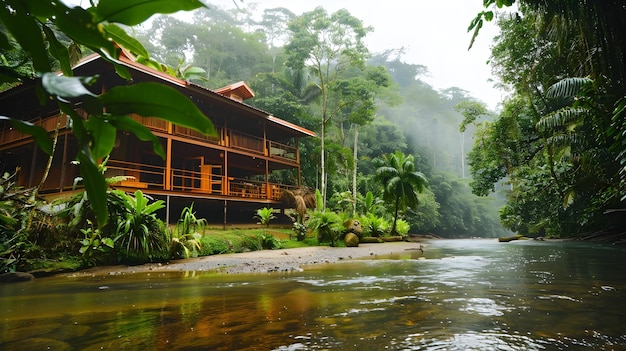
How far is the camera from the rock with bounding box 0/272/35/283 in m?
6.57

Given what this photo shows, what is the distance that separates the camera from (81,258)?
8.24 meters

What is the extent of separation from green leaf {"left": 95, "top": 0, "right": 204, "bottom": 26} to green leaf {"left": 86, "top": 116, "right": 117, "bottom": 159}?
0.20 m

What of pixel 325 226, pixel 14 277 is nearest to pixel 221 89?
pixel 325 226

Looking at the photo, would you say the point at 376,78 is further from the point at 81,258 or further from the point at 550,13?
the point at 81,258

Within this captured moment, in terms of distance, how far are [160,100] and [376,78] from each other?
2502 centimetres

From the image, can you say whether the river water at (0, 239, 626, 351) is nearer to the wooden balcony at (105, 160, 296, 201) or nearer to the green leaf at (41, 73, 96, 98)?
the green leaf at (41, 73, 96, 98)

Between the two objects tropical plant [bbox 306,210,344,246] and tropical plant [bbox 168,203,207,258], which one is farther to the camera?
tropical plant [bbox 306,210,344,246]

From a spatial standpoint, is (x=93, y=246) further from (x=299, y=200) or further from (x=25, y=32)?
(x=299, y=200)

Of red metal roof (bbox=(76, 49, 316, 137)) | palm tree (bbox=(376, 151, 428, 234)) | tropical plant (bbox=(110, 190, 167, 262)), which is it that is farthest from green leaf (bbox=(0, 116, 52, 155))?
palm tree (bbox=(376, 151, 428, 234))

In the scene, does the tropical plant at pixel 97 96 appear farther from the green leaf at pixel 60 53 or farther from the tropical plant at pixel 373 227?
the tropical plant at pixel 373 227

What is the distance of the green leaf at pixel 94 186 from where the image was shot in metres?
0.61

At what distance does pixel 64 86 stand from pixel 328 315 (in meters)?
3.14

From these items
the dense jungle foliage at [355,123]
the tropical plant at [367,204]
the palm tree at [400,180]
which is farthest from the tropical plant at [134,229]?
the palm tree at [400,180]

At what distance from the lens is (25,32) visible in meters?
0.60
